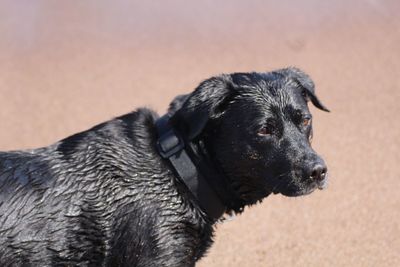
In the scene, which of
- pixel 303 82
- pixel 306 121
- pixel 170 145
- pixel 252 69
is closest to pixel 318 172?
pixel 306 121

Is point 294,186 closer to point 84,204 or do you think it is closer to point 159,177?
point 159,177

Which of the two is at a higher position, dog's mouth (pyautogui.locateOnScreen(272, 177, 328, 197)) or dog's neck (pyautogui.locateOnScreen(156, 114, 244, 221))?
dog's neck (pyautogui.locateOnScreen(156, 114, 244, 221))

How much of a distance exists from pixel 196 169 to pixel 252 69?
5738mm

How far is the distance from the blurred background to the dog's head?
5.01 ft

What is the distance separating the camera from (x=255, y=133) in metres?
4.76

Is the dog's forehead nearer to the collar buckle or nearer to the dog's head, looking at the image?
the dog's head

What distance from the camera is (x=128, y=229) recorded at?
4.53 metres

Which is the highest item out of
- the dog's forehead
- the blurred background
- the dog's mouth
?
the dog's forehead

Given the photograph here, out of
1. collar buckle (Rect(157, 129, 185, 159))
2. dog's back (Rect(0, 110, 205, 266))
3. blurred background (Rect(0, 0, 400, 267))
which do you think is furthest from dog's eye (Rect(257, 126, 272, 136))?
blurred background (Rect(0, 0, 400, 267))

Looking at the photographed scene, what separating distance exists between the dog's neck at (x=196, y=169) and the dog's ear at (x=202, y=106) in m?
0.08

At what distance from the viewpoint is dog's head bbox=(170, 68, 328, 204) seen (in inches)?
185

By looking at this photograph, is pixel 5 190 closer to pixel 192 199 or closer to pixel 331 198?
pixel 192 199

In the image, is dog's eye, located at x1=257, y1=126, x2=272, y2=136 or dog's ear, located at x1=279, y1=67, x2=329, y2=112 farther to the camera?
dog's ear, located at x1=279, y1=67, x2=329, y2=112

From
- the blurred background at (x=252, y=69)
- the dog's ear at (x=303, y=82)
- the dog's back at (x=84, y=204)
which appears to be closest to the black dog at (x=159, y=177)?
the dog's back at (x=84, y=204)
